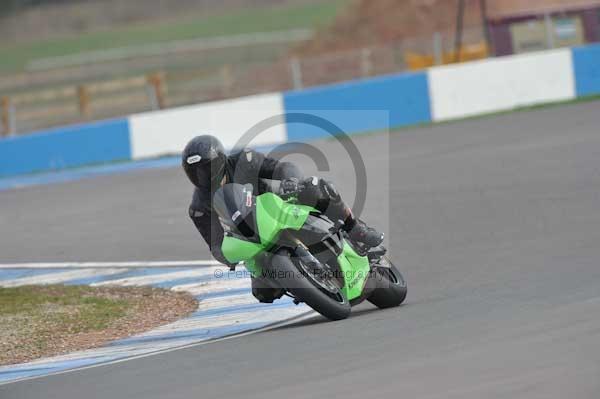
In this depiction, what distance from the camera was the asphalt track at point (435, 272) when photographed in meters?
5.90

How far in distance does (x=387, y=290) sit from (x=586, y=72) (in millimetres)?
13819

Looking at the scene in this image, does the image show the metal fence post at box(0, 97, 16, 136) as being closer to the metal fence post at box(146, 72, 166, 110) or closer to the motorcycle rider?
the metal fence post at box(146, 72, 166, 110)

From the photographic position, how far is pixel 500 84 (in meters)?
21.0

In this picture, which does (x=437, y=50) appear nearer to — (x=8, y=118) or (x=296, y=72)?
(x=296, y=72)

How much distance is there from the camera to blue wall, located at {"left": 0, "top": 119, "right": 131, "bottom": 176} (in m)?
21.0

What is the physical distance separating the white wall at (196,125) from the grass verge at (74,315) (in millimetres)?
9879

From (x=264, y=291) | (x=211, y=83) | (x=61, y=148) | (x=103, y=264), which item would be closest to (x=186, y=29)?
(x=211, y=83)

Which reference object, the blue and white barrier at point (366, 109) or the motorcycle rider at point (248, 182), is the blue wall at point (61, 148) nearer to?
the blue and white barrier at point (366, 109)

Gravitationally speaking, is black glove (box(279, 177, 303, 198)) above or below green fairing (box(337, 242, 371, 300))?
above

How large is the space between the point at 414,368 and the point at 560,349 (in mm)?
766

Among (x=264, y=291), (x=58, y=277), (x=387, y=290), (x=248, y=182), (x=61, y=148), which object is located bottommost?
(x=58, y=277)

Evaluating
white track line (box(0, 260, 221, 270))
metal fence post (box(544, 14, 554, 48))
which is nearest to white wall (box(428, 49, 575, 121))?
metal fence post (box(544, 14, 554, 48))

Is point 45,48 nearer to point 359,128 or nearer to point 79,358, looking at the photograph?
point 359,128

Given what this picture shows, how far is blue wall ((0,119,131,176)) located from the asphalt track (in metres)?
2.70
